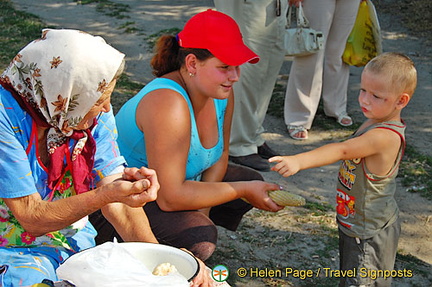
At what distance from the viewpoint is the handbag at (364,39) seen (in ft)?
16.7

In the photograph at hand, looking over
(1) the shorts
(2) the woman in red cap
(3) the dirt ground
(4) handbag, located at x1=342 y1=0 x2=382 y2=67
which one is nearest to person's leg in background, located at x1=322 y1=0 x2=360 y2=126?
(4) handbag, located at x1=342 y1=0 x2=382 y2=67

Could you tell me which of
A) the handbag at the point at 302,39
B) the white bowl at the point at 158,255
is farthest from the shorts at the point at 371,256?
the handbag at the point at 302,39

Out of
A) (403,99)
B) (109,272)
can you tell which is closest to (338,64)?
(403,99)

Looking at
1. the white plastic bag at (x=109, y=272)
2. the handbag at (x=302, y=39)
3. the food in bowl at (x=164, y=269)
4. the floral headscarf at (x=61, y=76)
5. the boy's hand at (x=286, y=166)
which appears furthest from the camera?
the handbag at (x=302, y=39)

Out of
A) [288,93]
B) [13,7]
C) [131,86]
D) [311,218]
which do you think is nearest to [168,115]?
[311,218]

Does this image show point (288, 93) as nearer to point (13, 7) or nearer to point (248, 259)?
point (248, 259)

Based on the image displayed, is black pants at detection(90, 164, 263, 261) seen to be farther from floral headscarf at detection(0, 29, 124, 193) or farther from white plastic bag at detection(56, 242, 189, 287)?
white plastic bag at detection(56, 242, 189, 287)

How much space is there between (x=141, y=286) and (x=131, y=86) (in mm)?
4430

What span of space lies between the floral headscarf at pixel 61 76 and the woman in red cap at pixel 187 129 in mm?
595

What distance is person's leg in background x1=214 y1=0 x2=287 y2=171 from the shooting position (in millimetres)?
4254

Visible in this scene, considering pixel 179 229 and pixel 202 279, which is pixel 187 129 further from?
pixel 202 279

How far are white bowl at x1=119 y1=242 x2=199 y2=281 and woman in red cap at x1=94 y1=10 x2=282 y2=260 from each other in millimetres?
712

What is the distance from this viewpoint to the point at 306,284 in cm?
312

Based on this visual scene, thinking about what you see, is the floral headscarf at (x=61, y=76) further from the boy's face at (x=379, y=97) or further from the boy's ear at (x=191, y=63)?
the boy's face at (x=379, y=97)
